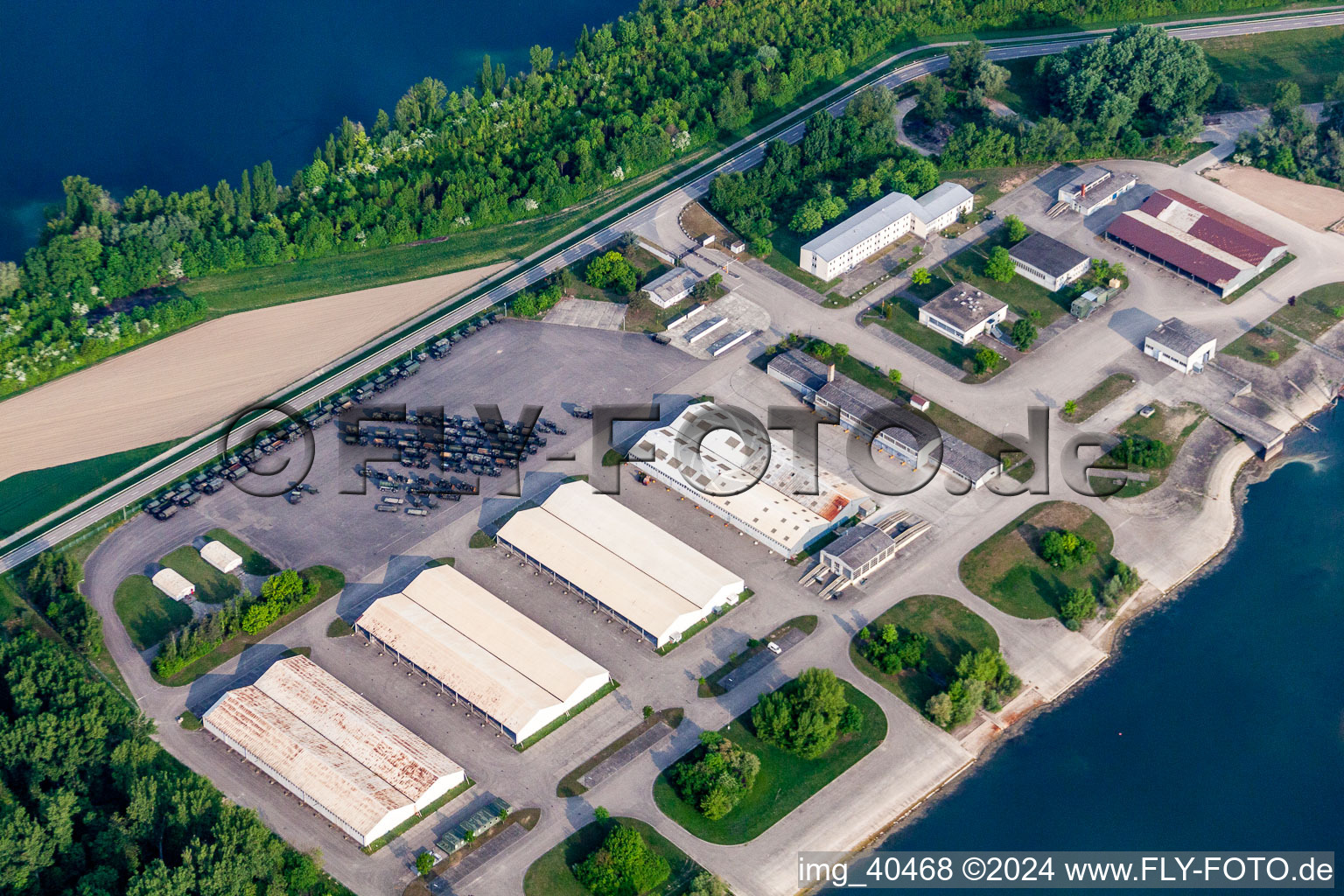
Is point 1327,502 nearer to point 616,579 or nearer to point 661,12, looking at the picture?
point 616,579

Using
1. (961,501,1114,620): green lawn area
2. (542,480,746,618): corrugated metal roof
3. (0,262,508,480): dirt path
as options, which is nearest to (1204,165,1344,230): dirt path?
(961,501,1114,620): green lawn area

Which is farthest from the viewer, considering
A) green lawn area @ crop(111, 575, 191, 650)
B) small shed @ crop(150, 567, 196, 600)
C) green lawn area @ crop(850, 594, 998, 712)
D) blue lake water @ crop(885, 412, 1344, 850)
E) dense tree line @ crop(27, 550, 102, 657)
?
small shed @ crop(150, 567, 196, 600)

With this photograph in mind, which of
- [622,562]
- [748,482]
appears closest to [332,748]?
[622,562]

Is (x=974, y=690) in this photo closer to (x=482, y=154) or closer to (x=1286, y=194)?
(x=1286, y=194)

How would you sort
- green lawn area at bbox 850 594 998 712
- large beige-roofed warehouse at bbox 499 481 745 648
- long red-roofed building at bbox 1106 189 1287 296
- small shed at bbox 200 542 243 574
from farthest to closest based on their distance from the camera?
long red-roofed building at bbox 1106 189 1287 296 → small shed at bbox 200 542 243 574 → large beige-roofed warehouse at bbox 499 481 745 648 → green lawn area at bbox 850 594 998 712

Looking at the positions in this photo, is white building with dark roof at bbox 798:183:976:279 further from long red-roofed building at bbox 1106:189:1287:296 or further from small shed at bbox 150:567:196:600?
small shed at bbox 150:567:196:600

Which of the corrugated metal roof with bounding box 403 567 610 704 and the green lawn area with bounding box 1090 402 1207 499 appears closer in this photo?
the corrugated metal roof with bounding box 403 567 610 704
